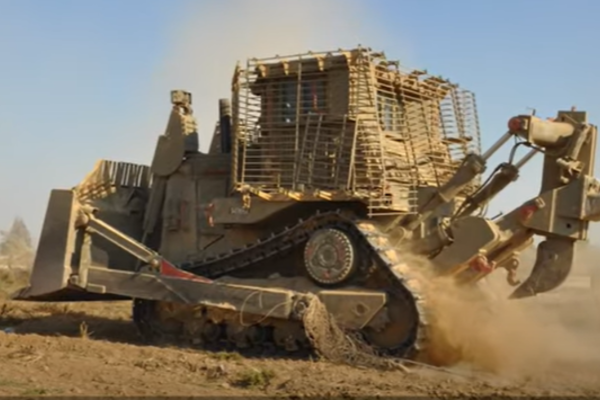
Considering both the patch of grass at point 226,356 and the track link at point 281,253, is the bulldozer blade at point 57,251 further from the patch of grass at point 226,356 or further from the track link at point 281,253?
the patch of grass at point 226,356

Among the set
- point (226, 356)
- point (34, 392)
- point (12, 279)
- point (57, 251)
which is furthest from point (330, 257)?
point (12, 279)

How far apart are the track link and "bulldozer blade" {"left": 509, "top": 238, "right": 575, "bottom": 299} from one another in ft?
4.99

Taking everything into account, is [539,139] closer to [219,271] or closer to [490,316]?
[490,316]

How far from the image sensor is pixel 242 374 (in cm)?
1002

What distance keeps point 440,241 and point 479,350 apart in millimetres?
1531

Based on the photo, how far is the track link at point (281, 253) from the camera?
11.6 m

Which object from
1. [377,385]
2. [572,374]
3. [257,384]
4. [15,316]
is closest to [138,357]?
[257,384]

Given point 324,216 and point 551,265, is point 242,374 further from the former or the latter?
point 551,265

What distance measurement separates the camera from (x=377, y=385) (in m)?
9.71

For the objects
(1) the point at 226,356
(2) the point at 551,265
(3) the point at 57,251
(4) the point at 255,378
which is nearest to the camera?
(4) the point at 255,378

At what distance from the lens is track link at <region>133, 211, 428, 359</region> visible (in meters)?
11.6

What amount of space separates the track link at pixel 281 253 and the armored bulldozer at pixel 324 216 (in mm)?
22

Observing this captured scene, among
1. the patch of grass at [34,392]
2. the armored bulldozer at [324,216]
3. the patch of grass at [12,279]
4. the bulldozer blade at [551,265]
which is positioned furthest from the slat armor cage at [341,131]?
the patch of grass at [12,279]

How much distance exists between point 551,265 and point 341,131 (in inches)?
131
